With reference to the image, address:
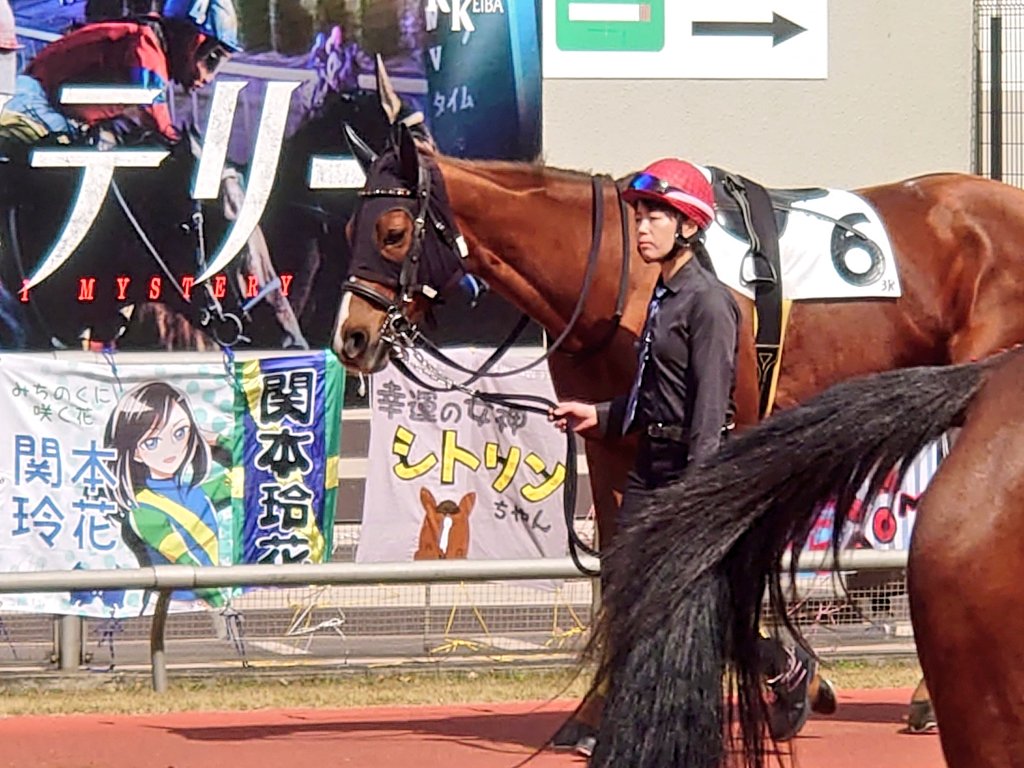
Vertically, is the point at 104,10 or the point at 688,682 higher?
the point at 104,10

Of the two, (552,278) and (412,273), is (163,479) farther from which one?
(552,278)

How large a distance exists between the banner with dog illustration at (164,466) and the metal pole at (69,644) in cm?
29

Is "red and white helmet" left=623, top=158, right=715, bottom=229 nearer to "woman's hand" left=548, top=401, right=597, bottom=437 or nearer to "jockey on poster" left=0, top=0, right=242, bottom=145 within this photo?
"woman's hand" left=548, top=401, right=597, bottom=437

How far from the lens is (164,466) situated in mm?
9680

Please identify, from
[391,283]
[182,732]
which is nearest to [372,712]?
[182,732]

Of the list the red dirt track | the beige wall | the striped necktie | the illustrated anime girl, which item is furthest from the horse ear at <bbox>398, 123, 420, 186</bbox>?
the beige wall

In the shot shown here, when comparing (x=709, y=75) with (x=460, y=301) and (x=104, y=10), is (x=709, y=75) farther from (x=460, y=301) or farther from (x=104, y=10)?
(x=104, y=10)

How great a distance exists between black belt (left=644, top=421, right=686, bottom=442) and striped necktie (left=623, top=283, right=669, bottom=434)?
89mm

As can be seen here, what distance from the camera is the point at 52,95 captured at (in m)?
12.4

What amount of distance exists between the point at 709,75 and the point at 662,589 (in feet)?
33.7

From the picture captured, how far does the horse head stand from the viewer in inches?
262

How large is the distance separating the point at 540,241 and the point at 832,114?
297 inches

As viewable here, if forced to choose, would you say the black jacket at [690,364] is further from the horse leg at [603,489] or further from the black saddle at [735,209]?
the black saddle at [735,209]

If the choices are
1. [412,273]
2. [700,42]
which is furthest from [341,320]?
[700,42]
